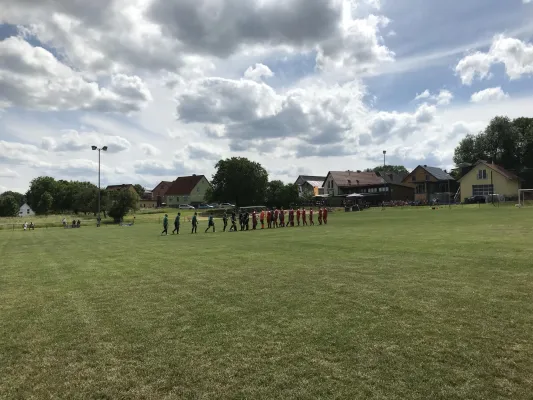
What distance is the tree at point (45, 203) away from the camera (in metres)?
115

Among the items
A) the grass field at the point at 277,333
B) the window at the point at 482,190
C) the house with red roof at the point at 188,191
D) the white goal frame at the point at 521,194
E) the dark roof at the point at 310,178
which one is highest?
the dark roof at the point at 310,178

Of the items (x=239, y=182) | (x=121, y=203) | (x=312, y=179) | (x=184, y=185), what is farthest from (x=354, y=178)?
(x=121, y=203)

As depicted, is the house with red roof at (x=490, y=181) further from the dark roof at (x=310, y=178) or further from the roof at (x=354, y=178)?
the dark roof at (x=310, y=178)

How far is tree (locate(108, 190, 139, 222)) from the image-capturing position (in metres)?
60.8

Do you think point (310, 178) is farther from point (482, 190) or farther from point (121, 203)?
point (121, 203)

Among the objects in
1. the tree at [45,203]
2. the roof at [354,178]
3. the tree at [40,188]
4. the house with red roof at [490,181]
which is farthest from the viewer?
the tree at [40,188]

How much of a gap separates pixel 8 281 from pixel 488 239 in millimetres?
18064

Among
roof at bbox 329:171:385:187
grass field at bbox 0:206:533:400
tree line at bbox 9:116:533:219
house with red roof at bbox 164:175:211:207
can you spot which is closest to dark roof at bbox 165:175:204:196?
house with red roof at bbox 164:175:211:207

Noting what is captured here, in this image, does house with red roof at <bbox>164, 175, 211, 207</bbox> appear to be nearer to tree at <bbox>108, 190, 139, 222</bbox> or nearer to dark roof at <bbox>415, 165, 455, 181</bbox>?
tree at <bbox>108, 190, 139, 222</bbox>

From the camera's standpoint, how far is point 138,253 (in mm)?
17547

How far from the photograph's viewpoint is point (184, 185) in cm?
11544

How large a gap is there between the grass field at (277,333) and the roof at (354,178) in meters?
83.0

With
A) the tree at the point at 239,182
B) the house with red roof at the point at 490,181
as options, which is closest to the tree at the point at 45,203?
the tree at the point at 239,182

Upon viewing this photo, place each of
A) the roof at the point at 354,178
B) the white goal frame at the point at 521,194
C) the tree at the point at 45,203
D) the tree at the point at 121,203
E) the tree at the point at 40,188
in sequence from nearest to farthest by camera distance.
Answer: the white goal frame at the point at 521,194, the tree at the point at 121,203, the roof at the point at 354,178, the tree at the point at 45,203, the tree at the point at 40,188
